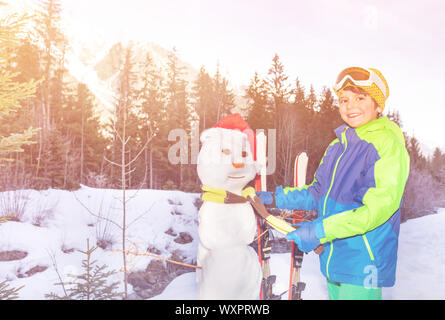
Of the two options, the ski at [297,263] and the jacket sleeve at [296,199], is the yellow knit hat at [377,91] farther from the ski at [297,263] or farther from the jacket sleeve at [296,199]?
the ski at [297,263]

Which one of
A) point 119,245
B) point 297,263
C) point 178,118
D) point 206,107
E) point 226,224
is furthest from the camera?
point 178,118

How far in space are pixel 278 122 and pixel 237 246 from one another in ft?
23.0

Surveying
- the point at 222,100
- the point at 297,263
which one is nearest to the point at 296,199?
the point at 297,263

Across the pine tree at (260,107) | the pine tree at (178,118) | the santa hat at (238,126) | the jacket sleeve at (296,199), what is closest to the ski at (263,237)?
the santa hat at (238,126)

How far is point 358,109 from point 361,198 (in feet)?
1.67

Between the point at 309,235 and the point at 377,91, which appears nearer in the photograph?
the point at 309,235

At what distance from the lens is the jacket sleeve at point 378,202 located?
1.19 meters

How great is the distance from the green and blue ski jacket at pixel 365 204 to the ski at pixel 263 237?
0.60 meters

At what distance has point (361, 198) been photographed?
1.31 meters

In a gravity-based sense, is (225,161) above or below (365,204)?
Result: above

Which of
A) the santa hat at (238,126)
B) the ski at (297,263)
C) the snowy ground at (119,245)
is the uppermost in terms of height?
the santa hat at (238,126)

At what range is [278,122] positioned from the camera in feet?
27.3

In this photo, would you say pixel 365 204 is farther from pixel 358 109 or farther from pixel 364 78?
pixel 364 78

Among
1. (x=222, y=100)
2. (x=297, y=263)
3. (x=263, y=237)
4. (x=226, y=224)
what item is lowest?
(x=297, y=263)
